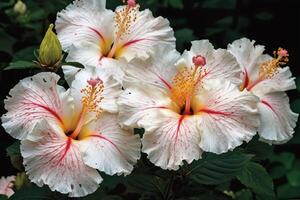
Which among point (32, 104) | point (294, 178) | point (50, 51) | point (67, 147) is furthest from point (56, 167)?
point (294, 178)

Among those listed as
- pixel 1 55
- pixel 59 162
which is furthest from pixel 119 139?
pixel 1 55

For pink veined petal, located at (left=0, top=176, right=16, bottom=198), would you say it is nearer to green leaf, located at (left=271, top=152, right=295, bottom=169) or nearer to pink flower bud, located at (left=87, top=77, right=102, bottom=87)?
pink flower bud, located at (left=87, top=77, right=102, bottom=87)

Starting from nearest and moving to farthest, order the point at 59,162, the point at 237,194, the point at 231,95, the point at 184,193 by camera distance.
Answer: the point at 59,162 → the point at 231,95 → the point at 184,193 → the point at 237,194

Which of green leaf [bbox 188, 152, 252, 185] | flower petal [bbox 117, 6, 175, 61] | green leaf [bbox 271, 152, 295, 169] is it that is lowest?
green leaf [bbox 271, 152, 295, 169]

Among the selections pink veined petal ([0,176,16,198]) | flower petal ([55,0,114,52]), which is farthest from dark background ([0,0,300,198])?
flower petal ([55,0,114,52])

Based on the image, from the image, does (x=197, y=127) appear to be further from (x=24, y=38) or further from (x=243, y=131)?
(x=24, y=38)

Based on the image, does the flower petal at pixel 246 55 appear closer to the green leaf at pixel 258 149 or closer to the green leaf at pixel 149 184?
the green leaf at pixel 258 149
